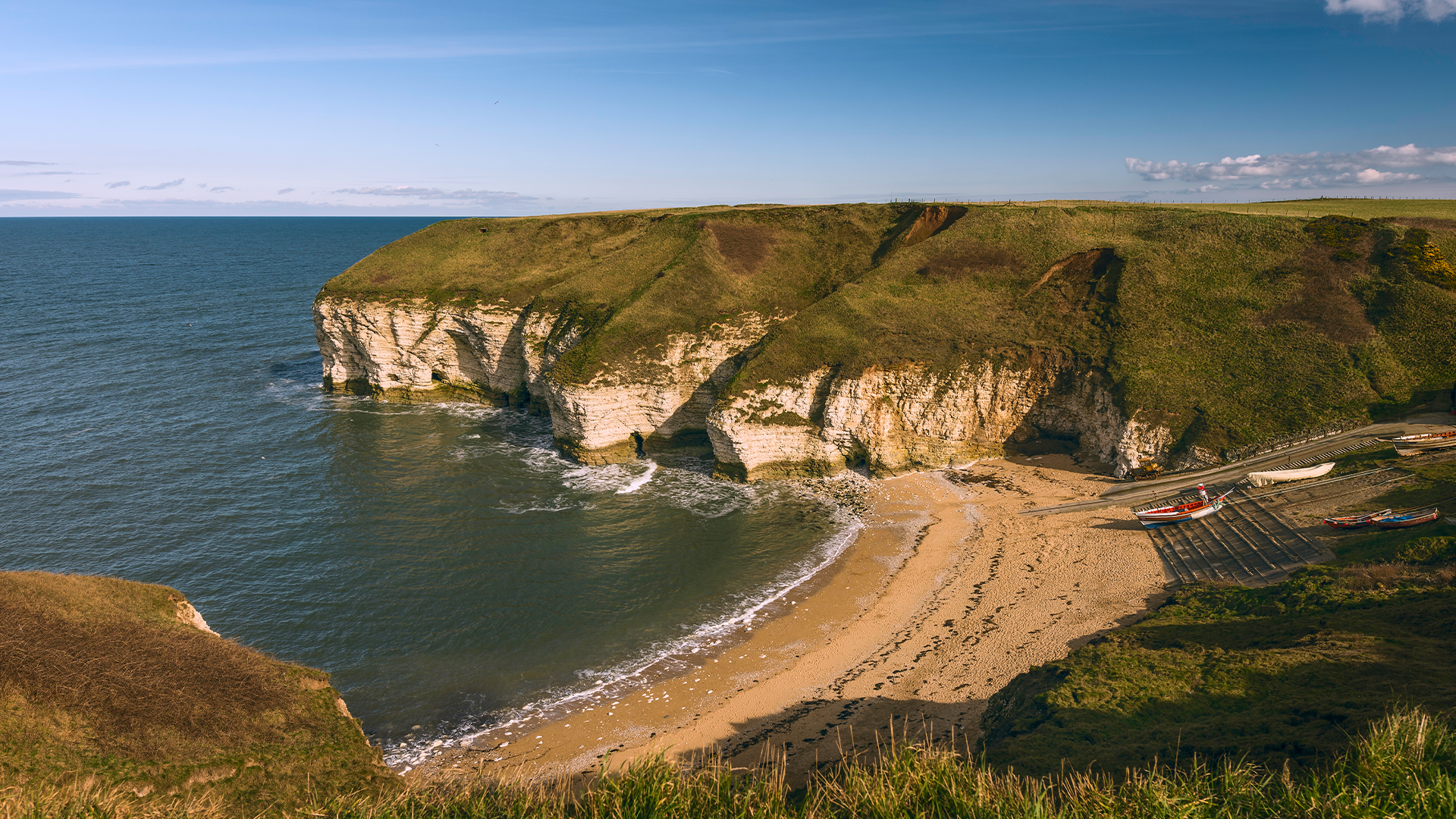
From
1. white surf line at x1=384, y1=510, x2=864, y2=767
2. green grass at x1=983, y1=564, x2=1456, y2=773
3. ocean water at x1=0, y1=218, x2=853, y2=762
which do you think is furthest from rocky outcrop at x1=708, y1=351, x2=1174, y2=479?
green grass at x1=983, y1=564, x2=1456, y2=773

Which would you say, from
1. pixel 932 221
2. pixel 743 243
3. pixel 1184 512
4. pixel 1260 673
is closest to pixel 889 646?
pixel 1260 673

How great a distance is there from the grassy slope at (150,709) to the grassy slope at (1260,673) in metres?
18.8

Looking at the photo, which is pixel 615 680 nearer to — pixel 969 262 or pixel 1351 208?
pixel 969 262

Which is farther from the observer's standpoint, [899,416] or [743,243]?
[743,243]

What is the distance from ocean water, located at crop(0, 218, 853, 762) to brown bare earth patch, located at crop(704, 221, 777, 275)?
802 inches

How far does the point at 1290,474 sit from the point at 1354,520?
5.42 meters

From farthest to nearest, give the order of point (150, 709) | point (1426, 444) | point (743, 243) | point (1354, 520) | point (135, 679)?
1. point (743, 243)
2. point (1426, 444)
3. point (1354, 520)
4. point (135, 679)
5. point (150, 709)

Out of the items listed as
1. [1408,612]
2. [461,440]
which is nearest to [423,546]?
[461,440]

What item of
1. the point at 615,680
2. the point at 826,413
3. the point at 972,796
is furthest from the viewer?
the point at 826,413

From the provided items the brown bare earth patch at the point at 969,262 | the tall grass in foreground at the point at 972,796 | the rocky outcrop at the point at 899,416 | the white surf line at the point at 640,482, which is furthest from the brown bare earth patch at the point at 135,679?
the brown bare earth patch at the point at 969,262

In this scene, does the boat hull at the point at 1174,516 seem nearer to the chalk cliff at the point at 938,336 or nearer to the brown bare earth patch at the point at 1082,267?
the chalk cliff at the point at 938,336

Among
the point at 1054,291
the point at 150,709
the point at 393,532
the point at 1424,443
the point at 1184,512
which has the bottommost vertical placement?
the point at 393,532

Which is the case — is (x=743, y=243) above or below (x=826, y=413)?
above

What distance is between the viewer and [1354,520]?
1166 inches
